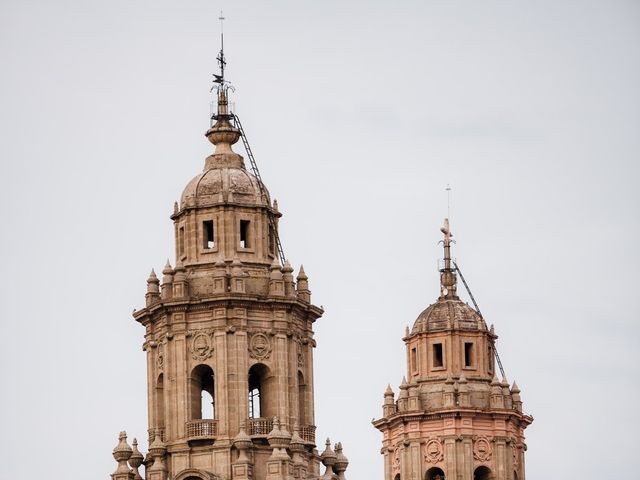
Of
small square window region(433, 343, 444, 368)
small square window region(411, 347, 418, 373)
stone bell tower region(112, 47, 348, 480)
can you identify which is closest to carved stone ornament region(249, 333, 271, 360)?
stone bell tower region(112, 47, 348, 480)

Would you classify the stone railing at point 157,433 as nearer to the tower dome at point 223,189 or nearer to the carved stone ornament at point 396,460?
the tower dome at point 223,189

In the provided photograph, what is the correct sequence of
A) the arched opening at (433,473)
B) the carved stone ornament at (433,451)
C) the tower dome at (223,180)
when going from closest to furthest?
the tower dome at (223,180) < the carved stone ornament at (433,451) < the arched opening at (433,473)

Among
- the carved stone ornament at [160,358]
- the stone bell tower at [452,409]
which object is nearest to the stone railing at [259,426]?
the carved stone ornament at [160,358]

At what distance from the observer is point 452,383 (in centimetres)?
17575

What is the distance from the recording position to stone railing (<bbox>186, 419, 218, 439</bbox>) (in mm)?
138625

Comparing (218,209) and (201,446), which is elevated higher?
(218,209)

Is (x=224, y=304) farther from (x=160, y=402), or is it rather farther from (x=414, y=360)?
(x=414, y=360)

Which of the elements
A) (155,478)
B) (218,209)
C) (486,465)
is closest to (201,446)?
(155,478)

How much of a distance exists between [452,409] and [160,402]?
36.8 m

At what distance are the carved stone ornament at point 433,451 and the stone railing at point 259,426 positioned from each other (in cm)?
3700

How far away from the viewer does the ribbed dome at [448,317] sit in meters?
177

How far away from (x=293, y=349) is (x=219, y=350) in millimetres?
3857

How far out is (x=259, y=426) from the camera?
139 meters

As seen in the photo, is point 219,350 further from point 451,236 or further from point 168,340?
point 451,236
